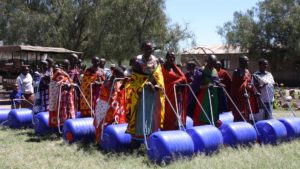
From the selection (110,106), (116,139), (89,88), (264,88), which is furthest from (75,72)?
(264,88)

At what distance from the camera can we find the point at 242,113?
8938 mm

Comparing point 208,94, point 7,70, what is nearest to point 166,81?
point 208,94

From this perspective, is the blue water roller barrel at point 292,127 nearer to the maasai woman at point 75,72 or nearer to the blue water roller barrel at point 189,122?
the blue water roller barrel at point 189,122

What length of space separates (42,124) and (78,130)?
1.60m

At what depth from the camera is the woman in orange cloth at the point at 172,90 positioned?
25.0ft

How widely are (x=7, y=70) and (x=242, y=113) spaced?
1541 cm

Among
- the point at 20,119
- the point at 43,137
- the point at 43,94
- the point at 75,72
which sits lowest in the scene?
the point at 43,137

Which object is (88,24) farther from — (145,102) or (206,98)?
(145,102)

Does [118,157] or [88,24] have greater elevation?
[88,24]

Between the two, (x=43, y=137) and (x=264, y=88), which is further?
(x=43, y=137)

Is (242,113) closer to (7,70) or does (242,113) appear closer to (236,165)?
(236,165)

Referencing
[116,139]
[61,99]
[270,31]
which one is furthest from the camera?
[270,31]

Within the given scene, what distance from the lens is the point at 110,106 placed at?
8.21 metres

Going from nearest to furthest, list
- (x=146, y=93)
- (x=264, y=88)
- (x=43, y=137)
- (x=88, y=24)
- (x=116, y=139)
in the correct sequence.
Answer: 1. (x=146, y=93)
2. (x=116, y=139)
3. (x=264, y=88)
4. (x=43, y=137)
5. (x=88, y=24)
